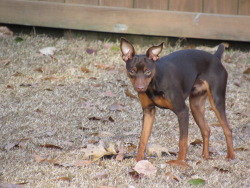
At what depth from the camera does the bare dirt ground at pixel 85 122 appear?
197 inches

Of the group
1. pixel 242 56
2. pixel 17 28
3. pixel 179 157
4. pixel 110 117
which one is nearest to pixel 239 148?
pixel 179 157

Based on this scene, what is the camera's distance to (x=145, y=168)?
200 inches

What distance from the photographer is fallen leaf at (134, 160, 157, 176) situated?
5023 millimetres

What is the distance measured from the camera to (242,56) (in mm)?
8945

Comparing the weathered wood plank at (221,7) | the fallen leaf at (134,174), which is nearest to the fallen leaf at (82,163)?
the fallen leaf at (134,174)

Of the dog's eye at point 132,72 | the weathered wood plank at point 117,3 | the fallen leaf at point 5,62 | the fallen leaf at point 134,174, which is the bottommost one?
the fallen leaf at point 5,62

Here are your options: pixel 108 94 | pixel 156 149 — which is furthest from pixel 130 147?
pixel 108 94

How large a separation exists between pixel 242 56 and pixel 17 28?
11.0ft

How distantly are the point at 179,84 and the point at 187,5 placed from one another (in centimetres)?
388

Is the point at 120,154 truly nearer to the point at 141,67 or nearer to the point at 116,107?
the point at 141,67

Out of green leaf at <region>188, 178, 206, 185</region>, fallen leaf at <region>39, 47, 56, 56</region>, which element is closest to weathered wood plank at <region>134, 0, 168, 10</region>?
fallen leaf at <region>39, 47, 56, 56</region>

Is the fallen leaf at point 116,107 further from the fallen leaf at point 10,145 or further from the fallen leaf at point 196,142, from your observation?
the fallen leaf at point 10,145

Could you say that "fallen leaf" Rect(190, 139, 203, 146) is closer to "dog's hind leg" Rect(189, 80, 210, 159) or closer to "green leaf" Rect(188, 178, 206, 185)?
"dog's hind leg" Rect(189, 80, 210, 159)

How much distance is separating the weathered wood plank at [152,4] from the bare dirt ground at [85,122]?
593 mm
